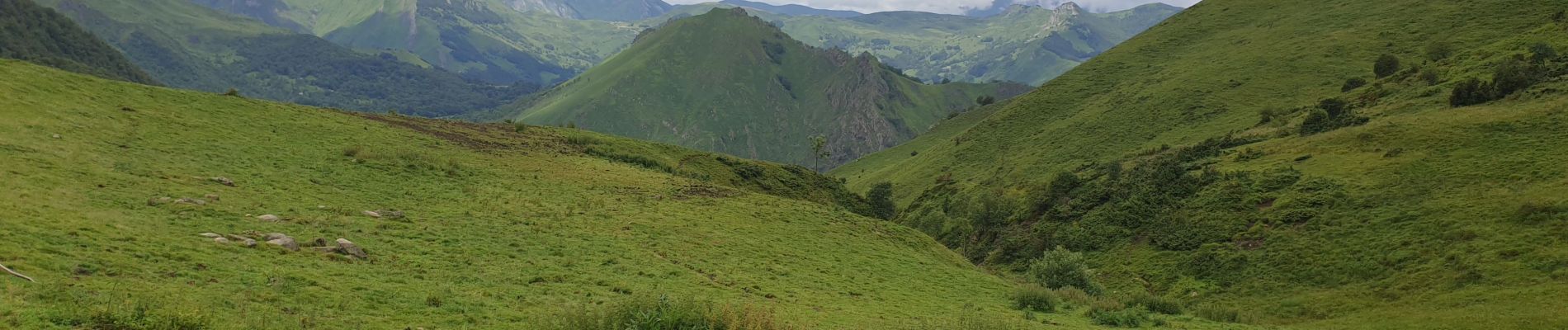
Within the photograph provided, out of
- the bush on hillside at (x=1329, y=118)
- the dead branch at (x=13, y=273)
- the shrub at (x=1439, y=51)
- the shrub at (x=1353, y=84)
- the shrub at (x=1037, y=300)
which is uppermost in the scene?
the dead branch at (x=13, y=273)

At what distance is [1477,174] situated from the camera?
44.2m

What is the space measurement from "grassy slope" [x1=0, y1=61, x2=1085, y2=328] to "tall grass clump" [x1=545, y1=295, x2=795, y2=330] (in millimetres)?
4104

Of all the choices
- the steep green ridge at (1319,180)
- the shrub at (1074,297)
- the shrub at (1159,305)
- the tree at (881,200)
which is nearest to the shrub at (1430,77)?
the steep green ridge at (1319,180)

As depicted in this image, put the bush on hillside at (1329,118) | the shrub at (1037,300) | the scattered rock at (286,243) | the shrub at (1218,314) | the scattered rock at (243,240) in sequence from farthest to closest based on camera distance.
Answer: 1. the bush on hillside at (1329,118)
2. the shrub at (1037,300)
3. the shrub at (1218,314)
4. the scattered rock at (286,243)
5. the scattered rock at (243,240)

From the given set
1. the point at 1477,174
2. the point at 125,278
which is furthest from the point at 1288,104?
the point at 125,278

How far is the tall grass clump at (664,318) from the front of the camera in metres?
15.6

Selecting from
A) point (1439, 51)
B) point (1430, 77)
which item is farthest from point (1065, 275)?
point (1439, 51)

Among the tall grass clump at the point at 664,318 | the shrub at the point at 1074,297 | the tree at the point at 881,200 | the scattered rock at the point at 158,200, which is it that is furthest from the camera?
the tree at the point at 881,200

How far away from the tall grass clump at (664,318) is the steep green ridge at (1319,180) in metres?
27.0

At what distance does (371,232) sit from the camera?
28.8 meters

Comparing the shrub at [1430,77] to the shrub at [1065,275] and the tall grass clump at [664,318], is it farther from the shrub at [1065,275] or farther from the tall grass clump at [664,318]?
the tall grass clump at [664,318]

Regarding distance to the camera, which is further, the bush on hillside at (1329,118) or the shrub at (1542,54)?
the bush on hillside at (1329,118)

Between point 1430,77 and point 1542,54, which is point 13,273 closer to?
point 1542,54

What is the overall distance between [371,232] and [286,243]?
15.4ft
